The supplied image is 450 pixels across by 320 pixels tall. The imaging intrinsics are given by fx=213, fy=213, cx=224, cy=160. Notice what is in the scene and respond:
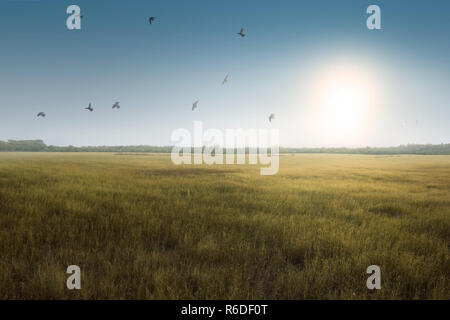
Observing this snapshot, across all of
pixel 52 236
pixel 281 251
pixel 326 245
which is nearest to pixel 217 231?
pixel 281 251

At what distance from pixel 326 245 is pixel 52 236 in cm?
585

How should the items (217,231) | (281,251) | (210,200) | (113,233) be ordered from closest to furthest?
(281,251), (113,233), (217,231), (210,200)

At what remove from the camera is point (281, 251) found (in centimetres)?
435

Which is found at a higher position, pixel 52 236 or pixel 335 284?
pixel 52 236

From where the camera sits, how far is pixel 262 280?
3.32 m

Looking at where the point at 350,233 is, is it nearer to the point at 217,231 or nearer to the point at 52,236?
the point at 217,231
